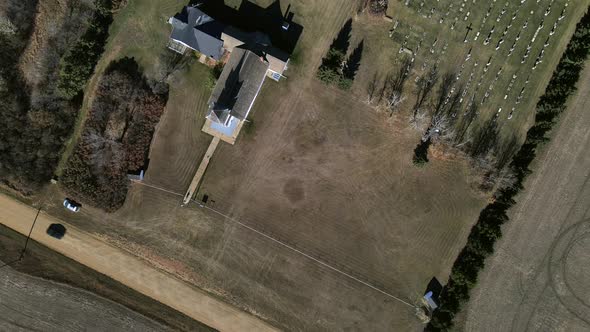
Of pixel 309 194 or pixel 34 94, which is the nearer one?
pixel 34 94

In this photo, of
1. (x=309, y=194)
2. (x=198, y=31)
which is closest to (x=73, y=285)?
(x=309, y=194)

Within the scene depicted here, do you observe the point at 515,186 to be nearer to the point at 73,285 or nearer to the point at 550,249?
the point at 550,249

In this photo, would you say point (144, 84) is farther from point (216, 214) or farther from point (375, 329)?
point (375, 329)

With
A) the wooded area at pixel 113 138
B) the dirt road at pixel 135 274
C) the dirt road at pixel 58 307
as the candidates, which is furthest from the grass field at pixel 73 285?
the wooded area at pixel 113 138

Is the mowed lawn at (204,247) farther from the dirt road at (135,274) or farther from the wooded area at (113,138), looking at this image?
the wooded area at (113,138)

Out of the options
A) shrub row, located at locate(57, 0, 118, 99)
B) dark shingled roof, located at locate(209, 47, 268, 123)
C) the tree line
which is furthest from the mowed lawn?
the tree line

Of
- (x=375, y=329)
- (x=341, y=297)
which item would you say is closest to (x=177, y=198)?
(x=341, y=297)

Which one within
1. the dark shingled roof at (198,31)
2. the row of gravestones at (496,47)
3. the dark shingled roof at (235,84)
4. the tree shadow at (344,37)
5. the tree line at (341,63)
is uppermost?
the row of gravestones at (496,47)
